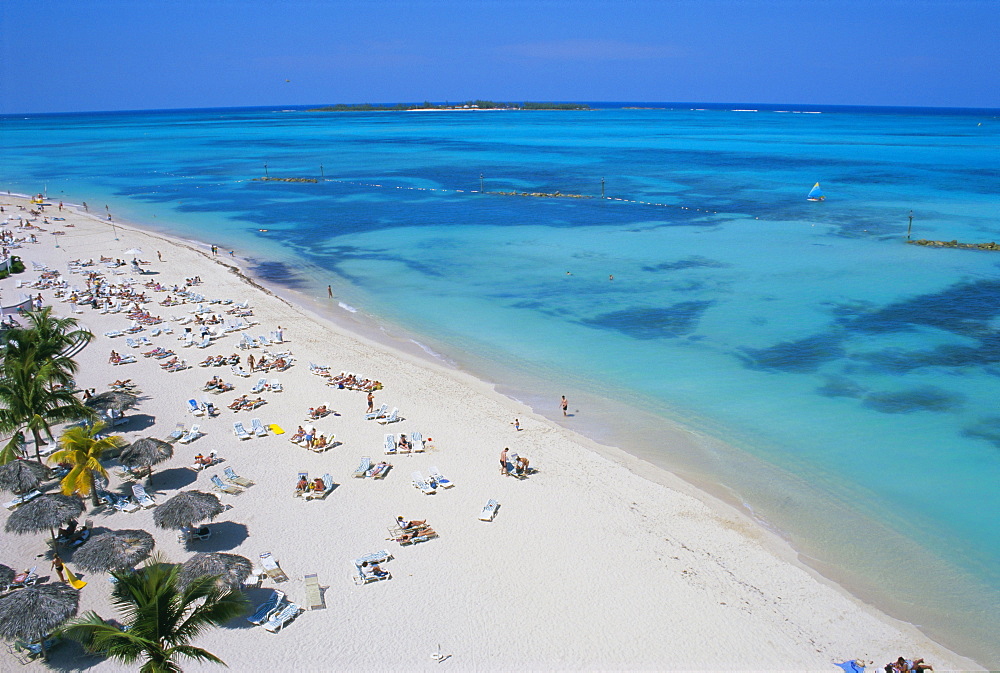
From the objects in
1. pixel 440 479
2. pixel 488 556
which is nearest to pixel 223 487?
pixel 440 479

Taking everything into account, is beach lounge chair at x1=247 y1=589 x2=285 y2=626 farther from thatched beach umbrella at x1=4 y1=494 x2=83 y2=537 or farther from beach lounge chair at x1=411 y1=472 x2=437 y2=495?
thatched beach umbrella at x1=4 y1=494 x2=83 y2=537

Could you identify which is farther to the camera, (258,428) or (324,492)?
(258,428)

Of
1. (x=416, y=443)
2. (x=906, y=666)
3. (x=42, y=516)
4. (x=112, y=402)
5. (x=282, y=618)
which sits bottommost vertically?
(x=906, y=666)

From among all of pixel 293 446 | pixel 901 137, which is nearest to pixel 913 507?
pixel 293 446

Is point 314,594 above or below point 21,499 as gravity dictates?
below

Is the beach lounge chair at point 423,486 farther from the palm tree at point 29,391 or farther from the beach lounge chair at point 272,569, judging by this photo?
the palm tree at point 29,391

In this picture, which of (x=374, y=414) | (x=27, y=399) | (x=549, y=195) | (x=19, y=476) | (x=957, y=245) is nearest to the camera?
(x=19, y=476)

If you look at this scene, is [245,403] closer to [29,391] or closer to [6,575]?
[29,391]

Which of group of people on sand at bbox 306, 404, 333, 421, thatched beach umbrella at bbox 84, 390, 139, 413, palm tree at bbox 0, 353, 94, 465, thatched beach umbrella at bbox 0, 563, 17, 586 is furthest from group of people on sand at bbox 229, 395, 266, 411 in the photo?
thatched beach umbrella at bbox 0, 563, 17, 586
